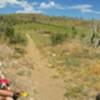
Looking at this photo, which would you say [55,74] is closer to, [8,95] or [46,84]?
[46,84]

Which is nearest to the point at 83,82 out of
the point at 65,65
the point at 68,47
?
the point at 65,65

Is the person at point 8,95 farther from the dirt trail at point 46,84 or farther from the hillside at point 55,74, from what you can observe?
the dirt trail at point 46,84

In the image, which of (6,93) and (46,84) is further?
(46,84)

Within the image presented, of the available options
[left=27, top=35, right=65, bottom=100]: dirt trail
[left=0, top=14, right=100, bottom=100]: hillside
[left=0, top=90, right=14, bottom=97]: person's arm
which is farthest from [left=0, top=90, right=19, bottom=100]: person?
[left=27, top=35, right=65, bottom=100]: dirt trail

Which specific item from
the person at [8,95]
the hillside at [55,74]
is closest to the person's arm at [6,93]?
the person at [8,95]

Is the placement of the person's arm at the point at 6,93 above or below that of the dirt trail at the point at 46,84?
above

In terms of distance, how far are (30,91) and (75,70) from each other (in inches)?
253

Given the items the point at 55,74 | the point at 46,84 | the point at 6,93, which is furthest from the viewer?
the point at 55,74

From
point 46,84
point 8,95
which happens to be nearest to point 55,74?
point 46,84

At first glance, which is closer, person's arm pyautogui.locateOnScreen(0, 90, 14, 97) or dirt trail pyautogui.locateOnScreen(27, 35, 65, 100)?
person's arm pyautogui.locateOnScreen(0, 90, 14, 97)

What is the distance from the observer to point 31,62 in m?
24.8

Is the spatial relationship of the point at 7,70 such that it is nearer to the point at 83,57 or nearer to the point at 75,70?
the point at 75,70

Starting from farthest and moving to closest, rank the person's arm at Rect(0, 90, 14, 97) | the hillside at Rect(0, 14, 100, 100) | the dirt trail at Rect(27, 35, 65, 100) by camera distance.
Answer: the hillside at Rect(0, 14, 100, 100) → the dirt trail at Rect(27, 35, 65, 100) → the person's arm at Rect(0, 90, 14, 97)

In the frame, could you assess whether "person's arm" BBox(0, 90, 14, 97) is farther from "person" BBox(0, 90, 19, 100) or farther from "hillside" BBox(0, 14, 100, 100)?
"hillside" BBox(0, 14, 100, 100)
